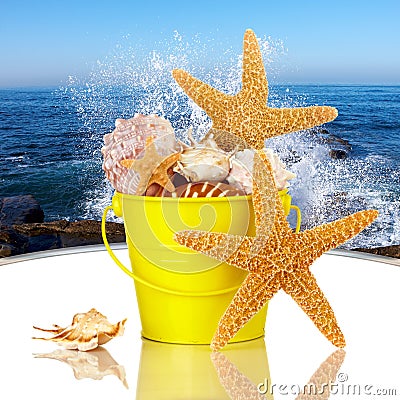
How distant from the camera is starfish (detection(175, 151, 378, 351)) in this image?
88cm

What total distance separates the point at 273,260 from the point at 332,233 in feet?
0.39

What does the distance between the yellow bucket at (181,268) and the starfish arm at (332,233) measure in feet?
0.32

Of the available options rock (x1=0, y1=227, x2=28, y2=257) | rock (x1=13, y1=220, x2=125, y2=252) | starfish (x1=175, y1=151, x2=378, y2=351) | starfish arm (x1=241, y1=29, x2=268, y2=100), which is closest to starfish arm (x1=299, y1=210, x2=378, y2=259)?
starfish (x1=175, y1=151, x2=378, y2=351)

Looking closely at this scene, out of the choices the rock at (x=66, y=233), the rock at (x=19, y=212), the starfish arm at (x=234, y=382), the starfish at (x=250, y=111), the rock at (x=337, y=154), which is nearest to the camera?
the starfish arm at (x=234, y=382)

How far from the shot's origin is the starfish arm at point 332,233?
3.05ft

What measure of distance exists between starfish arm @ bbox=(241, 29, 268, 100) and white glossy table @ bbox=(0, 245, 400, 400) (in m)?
0.45

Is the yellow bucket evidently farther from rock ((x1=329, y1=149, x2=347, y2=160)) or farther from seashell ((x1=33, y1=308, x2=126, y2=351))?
rock ((x1=329, y1=149, x2=347, y2=160))

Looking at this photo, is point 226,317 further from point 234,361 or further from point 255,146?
point 255,146

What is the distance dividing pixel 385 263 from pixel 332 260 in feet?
0.42

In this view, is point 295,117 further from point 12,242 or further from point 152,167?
point 12,242

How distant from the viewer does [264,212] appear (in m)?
0.89

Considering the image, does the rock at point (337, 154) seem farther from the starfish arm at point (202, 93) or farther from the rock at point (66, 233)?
the starfish arm at point (202, 93)

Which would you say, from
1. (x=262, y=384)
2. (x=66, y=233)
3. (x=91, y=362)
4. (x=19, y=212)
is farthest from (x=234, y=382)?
(x=19, y=212)

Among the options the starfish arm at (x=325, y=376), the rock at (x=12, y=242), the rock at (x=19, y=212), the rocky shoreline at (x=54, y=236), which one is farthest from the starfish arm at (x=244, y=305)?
the rock at (x=19, y=212)
